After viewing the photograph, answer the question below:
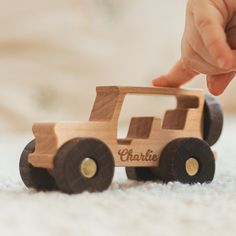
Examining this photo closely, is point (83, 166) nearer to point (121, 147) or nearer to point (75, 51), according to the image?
point (121, 147)

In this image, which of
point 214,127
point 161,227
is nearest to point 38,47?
point 214,127

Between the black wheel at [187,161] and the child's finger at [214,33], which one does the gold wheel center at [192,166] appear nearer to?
the black wheel at [187,161]

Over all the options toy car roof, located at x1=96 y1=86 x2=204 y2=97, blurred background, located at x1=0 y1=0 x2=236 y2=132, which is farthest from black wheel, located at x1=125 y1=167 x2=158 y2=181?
blurred background, located at x1=0 y1=0 x2=236 y2=132

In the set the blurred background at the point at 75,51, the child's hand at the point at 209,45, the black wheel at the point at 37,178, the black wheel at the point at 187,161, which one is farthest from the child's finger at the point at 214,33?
the blurred background at the point at 75,51

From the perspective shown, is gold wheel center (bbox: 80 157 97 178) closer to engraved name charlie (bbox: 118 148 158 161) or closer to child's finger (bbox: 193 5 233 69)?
engraved name charlie (bbox: 118 148 158 161)

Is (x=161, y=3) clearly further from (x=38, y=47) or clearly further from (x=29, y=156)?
(x=29, y=156)

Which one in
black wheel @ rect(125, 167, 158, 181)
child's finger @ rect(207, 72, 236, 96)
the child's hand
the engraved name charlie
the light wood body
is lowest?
black wheel @ rect(125, 167, 158, 181)
